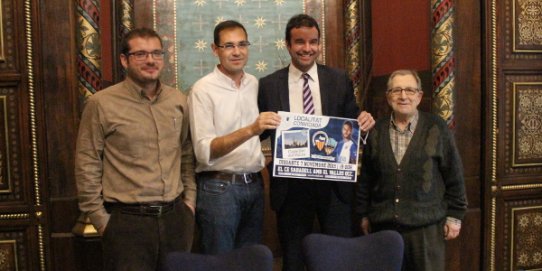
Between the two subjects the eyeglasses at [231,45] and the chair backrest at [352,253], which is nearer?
the chair backrest at [352,253]

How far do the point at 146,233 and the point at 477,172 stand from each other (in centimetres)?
206

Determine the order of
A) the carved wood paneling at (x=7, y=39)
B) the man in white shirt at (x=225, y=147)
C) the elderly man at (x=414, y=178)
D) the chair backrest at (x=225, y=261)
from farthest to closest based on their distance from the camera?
the carved wood paneling at (x=7, y=39), the elderly man at (x=414, y=178), the man in white shirt at (x=225, y=147), the chair backrest at (x=225, y=261)

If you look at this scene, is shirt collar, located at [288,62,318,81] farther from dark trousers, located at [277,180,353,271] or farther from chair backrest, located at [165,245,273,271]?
chair backrest, located at [165,245,273,271]

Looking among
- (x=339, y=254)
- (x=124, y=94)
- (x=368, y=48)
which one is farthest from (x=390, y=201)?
(x=368, y=48)

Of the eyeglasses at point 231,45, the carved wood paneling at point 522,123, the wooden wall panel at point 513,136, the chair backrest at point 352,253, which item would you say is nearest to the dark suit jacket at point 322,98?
the eyeglasses at point 231,45

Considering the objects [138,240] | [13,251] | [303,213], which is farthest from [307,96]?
[13,251]

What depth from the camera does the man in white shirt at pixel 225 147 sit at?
2174 mm

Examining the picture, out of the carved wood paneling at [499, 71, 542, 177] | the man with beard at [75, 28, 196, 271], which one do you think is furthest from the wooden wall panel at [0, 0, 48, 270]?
the carved wood paneling at [499, 71, 542, 177]

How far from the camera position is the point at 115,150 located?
6.58ft

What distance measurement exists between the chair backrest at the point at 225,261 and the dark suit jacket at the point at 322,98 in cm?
70

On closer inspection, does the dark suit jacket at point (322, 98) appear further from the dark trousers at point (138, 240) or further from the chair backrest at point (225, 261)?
the chair backrest at point (225, 261)

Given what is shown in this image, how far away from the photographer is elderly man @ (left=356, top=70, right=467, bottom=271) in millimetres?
2291

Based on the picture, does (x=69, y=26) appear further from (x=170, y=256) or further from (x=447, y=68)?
(x=447, y=68)

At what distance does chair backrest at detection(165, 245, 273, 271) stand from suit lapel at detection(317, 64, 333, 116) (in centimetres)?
88
